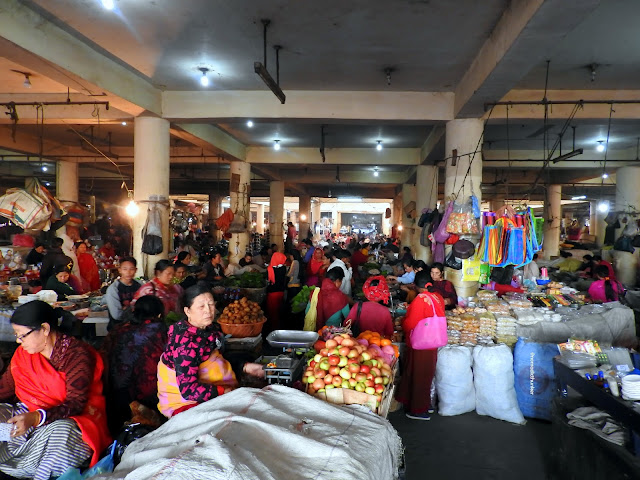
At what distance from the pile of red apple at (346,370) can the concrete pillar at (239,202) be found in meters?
8.66

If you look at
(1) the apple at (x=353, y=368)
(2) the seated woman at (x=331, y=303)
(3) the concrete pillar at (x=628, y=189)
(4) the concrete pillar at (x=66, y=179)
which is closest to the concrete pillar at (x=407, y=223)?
(3) the concrete pillar at (x=628, y=189)

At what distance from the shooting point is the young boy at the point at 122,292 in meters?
5.02

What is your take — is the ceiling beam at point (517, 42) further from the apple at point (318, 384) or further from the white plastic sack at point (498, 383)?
the apple at point (318, 384)

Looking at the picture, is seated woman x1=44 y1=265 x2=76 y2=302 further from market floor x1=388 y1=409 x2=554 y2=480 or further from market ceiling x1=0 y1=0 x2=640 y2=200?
market floor x1=388 y1=409 x2=554 y2=480

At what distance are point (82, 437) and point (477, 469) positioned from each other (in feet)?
11.0

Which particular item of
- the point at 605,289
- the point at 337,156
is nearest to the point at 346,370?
the point at 605,289

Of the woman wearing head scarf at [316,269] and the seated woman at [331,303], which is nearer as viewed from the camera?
the seated woman at [331,303]

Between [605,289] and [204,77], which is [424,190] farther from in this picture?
[204,77]

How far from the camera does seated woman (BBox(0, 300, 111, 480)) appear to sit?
8.77 ft

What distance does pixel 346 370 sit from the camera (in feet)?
9.70

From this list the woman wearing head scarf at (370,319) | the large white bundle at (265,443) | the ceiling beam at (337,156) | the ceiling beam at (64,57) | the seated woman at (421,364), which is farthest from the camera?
the ceiling beam at (337,156)

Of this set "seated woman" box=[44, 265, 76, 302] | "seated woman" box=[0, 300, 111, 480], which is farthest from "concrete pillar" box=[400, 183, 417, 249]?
"seated woman" box=[0, 300, 111, 480]

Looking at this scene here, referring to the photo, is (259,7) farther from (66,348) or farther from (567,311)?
(567,311)

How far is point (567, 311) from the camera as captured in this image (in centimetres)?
582
